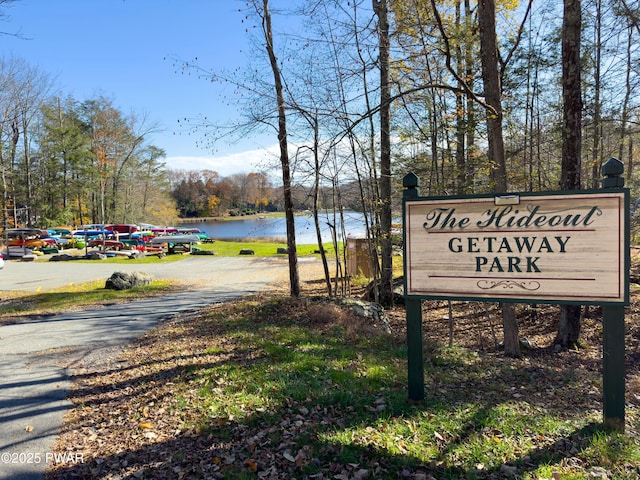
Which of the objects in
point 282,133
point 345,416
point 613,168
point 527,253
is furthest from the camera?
point 282,133

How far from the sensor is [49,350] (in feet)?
18.8

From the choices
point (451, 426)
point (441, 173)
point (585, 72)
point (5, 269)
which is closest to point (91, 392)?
point (451, 426)

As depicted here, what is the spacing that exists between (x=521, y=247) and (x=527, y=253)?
6 cm

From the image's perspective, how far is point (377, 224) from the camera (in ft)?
31.9

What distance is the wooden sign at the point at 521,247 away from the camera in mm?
2873

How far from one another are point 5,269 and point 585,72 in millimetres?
22135

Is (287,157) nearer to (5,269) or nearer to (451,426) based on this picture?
(451,426)

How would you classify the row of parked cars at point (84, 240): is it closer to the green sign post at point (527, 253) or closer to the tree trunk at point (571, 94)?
the tree trunk at point (571, 94)

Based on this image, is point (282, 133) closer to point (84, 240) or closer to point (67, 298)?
point (67, 298)

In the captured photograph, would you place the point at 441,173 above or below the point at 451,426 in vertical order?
above

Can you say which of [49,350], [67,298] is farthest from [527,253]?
[67,298]

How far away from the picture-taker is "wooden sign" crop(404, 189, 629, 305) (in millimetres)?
2873

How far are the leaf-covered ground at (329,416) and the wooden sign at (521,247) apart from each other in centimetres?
99

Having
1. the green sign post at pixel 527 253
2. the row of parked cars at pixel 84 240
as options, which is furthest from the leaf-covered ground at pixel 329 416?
the row of parked cars at pixel 84 240
